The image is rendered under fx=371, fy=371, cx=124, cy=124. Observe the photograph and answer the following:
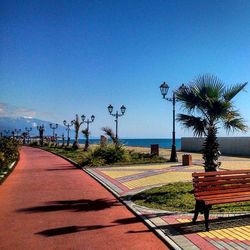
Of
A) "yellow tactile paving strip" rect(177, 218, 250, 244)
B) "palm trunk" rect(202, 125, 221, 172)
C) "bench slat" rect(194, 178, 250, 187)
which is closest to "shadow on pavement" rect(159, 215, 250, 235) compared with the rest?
"yellow tactile paving strip" rect(177, 218, 250, 244)

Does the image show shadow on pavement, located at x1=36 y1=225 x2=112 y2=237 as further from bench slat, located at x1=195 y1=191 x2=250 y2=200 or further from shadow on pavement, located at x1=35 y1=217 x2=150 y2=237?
bench slat, located at x1=195 y1=191 x2=250 y2=200

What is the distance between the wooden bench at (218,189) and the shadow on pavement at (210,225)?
11.5 inches

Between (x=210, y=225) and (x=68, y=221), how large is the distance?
3.20 metres

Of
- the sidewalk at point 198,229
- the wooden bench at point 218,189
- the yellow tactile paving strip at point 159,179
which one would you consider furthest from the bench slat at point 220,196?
the yellow tactile paving strip at point 159,179

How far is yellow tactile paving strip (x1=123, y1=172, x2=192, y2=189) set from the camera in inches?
560

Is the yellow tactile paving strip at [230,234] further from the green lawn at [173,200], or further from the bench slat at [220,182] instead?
the green lawn at [173,200]

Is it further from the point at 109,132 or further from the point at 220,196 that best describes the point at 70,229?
the point at 109,132

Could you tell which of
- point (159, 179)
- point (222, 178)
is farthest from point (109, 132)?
point (222, 178)

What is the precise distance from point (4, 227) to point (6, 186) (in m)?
6.54

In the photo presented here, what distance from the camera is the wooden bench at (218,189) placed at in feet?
26.2

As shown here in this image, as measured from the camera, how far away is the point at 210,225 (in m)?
7.77

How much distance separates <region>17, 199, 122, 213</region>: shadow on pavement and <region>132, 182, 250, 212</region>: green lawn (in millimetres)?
865

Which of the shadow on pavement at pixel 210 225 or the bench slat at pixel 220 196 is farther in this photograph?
the bench slat at pixel 220 196

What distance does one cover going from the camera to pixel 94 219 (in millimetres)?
8742
